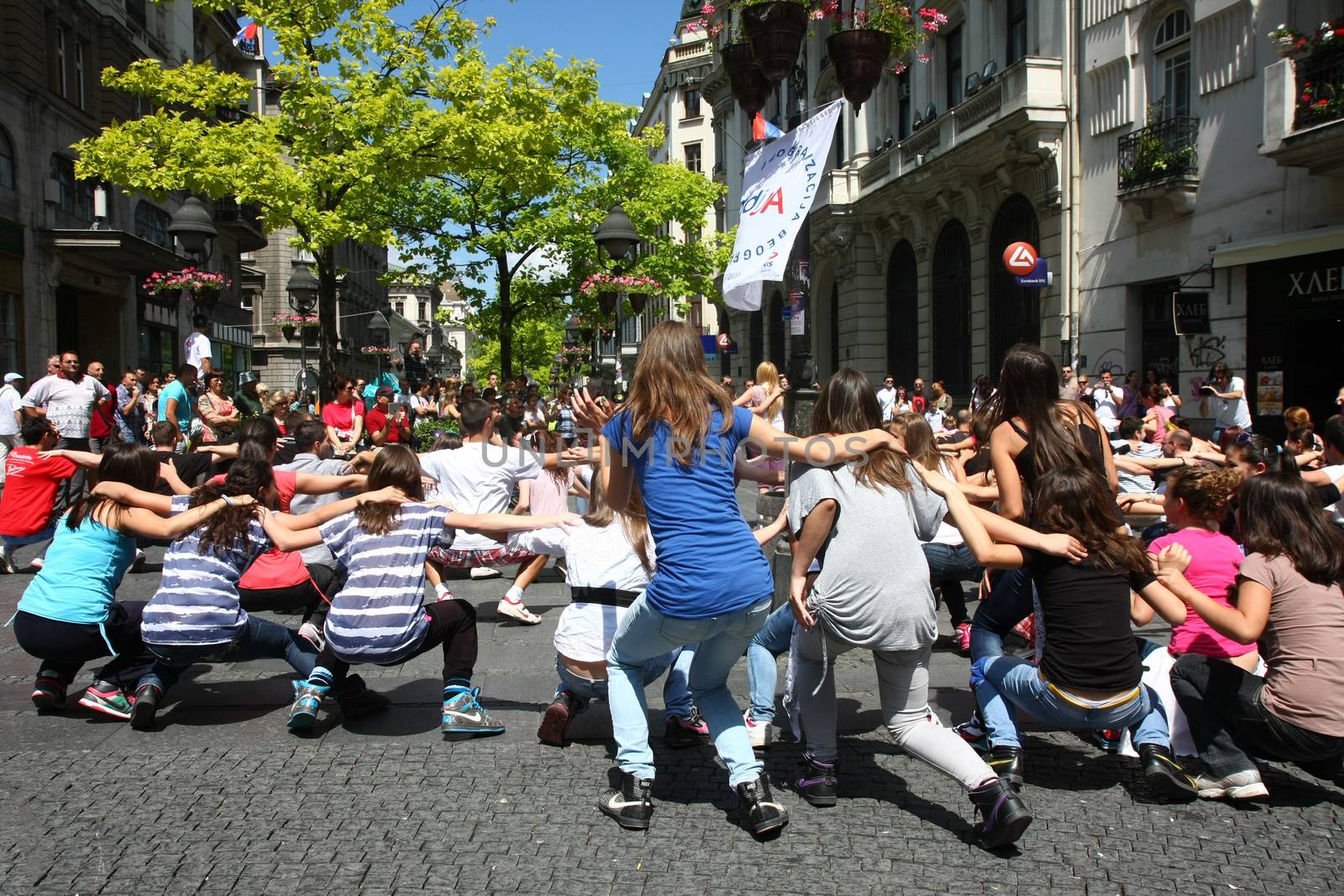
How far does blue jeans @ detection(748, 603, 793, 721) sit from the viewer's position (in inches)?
185

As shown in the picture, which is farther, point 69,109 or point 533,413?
point 69,109

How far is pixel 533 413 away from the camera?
1780 cm

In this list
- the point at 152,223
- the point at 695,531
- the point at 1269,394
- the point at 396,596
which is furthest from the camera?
the point at 152,223

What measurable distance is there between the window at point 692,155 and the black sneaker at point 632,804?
56.3 m

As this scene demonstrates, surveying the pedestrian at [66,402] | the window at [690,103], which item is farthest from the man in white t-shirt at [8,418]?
the window at [690,103]

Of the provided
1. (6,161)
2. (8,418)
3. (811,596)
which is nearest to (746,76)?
(811,596)

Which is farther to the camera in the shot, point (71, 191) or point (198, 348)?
point (71, 191)

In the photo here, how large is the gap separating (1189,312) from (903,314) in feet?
37.2

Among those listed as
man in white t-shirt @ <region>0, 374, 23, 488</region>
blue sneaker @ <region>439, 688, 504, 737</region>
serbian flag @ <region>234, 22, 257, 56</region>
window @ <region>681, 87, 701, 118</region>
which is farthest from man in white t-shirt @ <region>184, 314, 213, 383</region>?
window @ <region>681, 87, 701, 118</region>

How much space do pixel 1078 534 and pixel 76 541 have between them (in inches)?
182

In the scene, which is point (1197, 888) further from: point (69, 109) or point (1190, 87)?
point (69, 109)

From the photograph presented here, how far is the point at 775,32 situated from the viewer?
7.77 metres

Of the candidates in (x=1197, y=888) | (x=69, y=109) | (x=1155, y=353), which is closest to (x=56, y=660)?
(x=1197, y=888)

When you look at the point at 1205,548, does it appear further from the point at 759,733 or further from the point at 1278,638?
the point at 759,733
